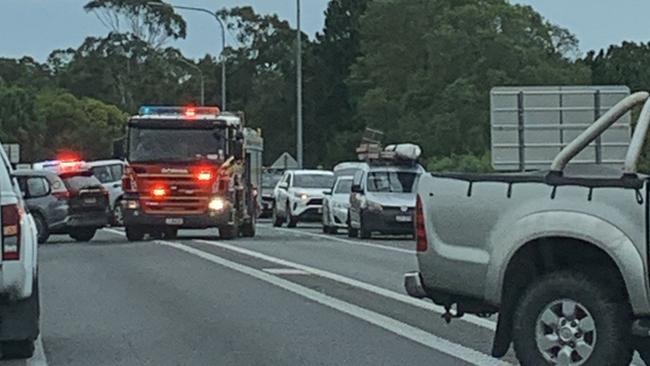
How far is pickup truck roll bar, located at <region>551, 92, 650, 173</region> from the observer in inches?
388

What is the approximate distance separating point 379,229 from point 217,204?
376 cm

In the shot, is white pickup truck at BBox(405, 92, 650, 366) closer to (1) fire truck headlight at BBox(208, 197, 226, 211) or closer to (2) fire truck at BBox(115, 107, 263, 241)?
(2) fire truck at BBox(115, 107, 263, 241)

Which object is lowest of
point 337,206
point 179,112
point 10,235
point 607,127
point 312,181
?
point 337,206

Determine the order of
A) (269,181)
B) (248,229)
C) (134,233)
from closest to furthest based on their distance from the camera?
(134,233) → (248,229) → (269,181)

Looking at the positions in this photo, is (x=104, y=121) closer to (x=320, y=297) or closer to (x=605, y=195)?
(x=320, y=297)

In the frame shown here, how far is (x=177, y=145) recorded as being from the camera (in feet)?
98.9

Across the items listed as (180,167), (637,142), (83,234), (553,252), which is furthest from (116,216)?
(637,142)

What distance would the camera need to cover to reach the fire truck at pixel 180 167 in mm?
29953

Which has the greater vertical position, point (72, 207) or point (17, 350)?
point (72, 207)

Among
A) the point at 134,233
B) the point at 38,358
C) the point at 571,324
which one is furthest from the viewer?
the point at 134,233

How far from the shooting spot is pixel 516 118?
3125cm

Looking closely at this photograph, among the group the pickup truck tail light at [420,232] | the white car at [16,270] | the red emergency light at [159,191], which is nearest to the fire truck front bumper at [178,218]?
the red emergency light at [159,191]

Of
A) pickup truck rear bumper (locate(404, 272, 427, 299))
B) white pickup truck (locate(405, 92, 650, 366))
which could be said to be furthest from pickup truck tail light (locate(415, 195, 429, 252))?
pickup truck rear bumper (locate(404, 272, 427, 299))

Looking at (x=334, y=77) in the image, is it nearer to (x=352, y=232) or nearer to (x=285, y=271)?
(x=352, y=232)
